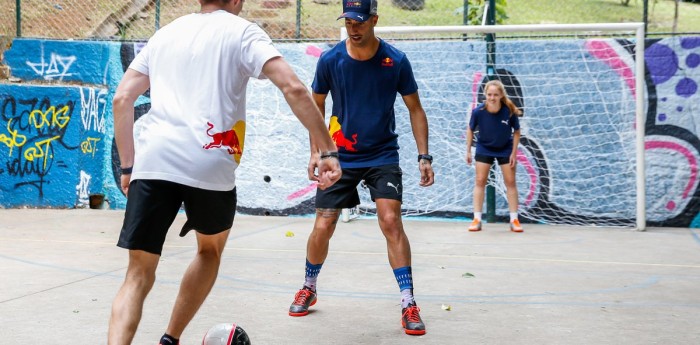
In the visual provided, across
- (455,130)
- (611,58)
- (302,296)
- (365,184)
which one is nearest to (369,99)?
(365,184)

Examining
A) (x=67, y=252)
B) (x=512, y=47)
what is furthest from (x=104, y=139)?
(x=512, y=47)

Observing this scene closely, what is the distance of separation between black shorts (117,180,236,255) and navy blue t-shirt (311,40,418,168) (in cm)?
168

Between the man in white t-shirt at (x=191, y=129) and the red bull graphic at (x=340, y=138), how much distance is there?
1.59 metres

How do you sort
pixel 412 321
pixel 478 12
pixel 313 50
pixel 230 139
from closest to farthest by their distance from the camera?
pixel 230 139 < pixel 412 321 < pixel 478 12 < pixel 313 50

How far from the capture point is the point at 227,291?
6.07 m

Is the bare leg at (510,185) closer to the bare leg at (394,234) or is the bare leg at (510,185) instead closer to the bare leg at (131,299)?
the bare leg at (394,234)

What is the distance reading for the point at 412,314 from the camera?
4.96 meters

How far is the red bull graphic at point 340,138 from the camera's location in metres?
5.33

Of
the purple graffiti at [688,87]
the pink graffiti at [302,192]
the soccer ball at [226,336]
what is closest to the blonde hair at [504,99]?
the purple graffiti at [688,87]

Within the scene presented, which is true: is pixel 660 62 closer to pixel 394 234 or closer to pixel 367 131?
pixel 367 131

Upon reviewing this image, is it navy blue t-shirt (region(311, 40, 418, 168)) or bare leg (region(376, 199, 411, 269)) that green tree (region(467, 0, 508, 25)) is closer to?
navy blue t-shirt (region(311, 40, 418, 168))

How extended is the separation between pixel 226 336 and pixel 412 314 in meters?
1.26

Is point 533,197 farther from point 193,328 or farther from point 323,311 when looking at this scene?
point 193,328

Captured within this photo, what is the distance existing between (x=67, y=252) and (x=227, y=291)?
2403 mm
